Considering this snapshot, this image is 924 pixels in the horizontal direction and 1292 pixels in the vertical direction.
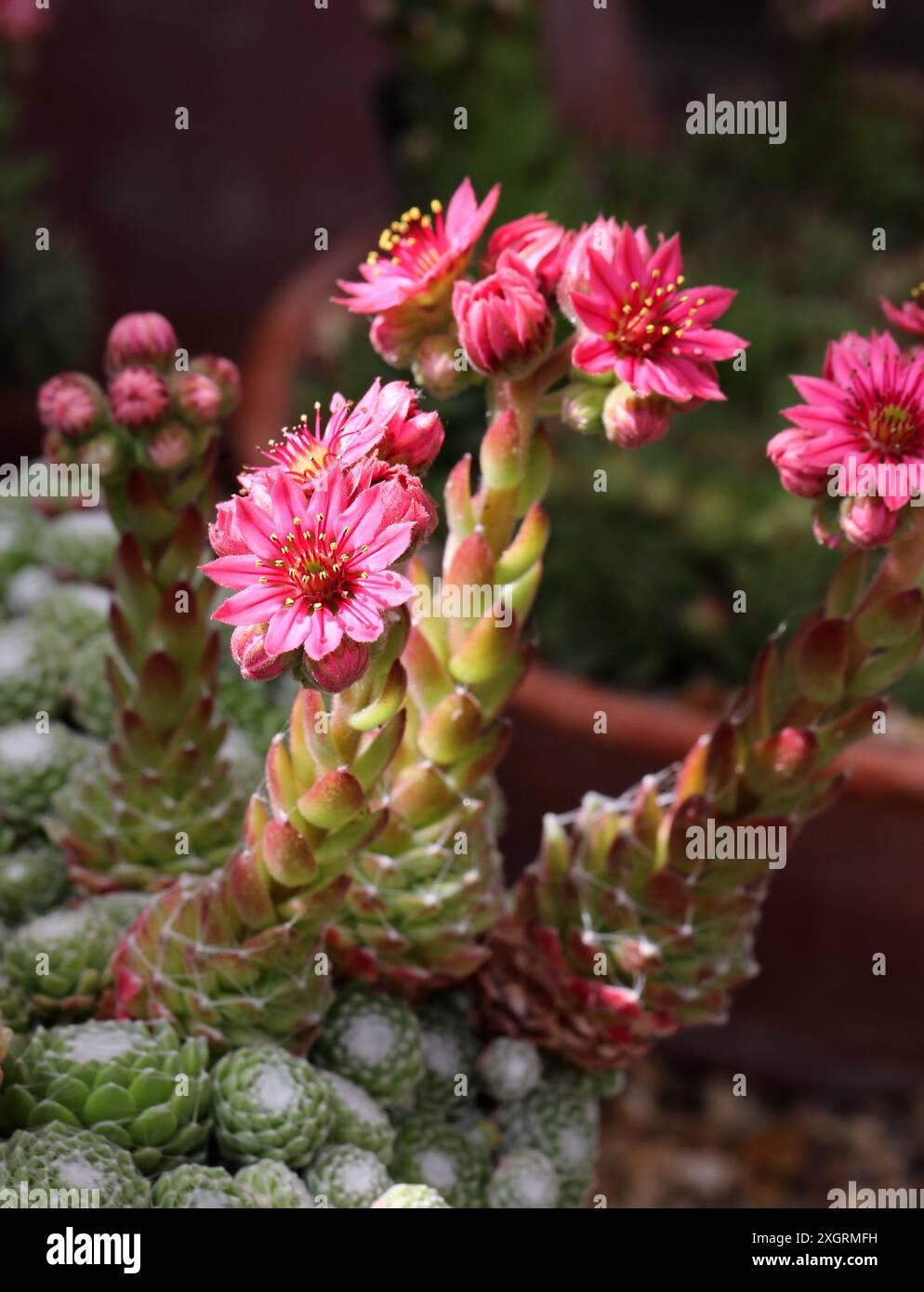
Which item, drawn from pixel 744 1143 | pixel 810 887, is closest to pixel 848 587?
pixel 810 887

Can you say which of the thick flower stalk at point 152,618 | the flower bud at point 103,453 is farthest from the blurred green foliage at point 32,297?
the flower bud at point 103,453

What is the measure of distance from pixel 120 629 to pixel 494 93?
1.33 m

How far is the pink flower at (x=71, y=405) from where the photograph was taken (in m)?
0.97

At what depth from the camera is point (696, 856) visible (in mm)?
976

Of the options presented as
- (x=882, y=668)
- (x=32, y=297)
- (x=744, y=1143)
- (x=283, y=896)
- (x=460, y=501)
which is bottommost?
(x=744, y=1143)

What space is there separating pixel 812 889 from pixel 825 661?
903 millimetres

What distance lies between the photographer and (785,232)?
108 inches

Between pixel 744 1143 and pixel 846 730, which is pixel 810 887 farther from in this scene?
pixel 846 730

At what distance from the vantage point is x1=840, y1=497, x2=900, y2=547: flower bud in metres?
0.83

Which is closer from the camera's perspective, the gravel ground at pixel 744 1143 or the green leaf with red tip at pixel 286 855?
the green leaf with red tip at pixel 286 855

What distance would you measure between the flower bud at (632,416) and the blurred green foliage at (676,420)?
0.90 metres

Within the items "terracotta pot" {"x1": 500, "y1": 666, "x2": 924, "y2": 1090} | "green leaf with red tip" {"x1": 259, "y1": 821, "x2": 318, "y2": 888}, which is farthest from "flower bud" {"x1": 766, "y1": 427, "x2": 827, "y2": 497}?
"terracotta pot" {"x1": 500, "y1": 666, "x2": 924, "y2": 1090}

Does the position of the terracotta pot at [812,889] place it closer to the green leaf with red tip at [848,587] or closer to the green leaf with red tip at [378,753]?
the green leaf with red tip at [848,587]
